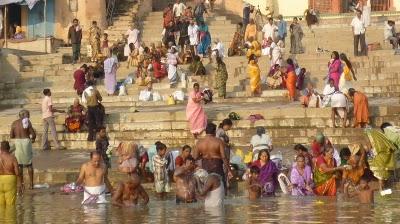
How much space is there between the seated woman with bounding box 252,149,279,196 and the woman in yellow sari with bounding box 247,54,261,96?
815 centimetres

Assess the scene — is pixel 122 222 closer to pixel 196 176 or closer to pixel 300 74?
pixel 196 176

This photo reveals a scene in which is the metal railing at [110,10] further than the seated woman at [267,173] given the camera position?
Yes

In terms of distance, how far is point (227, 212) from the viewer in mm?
14891

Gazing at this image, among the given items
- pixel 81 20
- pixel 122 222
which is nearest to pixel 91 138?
pixel 122 222

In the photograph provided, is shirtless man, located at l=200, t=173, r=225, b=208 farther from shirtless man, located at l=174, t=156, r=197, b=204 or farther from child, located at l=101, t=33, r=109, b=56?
child, located at l=101, t=33, r=109, b=56

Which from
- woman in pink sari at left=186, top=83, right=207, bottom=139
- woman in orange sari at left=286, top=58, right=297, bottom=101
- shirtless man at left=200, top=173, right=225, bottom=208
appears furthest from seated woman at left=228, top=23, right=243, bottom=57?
shirtless man at left=200, top=173, right=225, bottom=208

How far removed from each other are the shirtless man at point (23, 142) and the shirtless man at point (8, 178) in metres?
2.69

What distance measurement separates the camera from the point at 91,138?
23266mm

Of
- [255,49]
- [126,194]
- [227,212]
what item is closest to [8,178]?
[126,194]

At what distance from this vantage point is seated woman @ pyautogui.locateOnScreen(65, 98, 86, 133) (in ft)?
77.9

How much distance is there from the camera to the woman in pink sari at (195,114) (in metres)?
22.1

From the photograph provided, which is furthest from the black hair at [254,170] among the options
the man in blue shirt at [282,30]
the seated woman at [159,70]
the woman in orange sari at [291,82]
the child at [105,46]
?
the child at [105,46]

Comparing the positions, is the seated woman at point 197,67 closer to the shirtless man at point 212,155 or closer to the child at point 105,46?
the child at point 105,46

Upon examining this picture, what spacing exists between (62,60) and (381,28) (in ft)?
26.7
